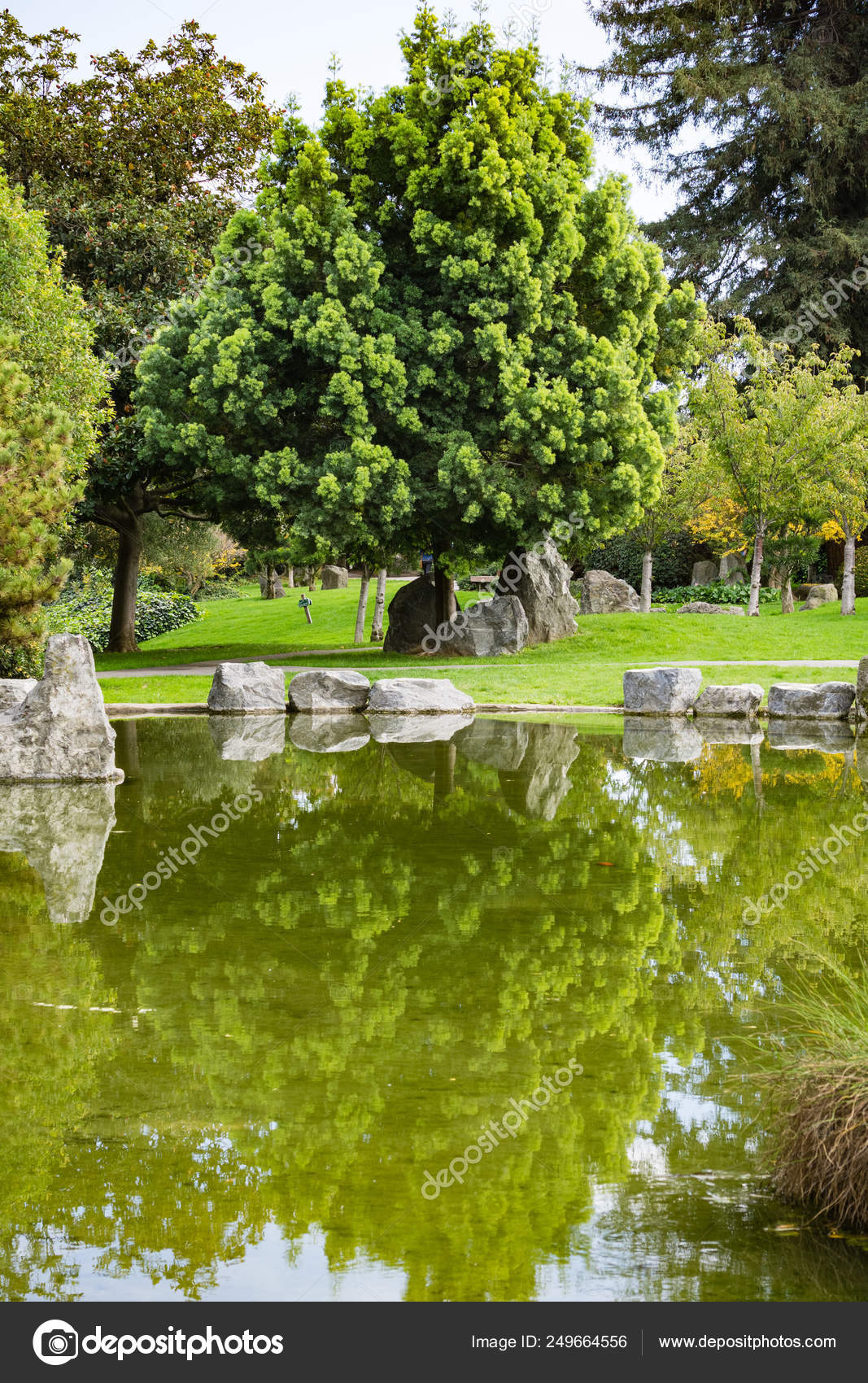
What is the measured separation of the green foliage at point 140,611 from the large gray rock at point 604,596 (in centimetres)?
1328

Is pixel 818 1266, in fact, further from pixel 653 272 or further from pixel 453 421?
pixel 653 272

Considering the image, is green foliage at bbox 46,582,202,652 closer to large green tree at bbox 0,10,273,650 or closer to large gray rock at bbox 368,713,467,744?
large green tree at bbox 0,10,273,650

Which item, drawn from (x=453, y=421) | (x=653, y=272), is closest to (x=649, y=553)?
(x=653, y=272)

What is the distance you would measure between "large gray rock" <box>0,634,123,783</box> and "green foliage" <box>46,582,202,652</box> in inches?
819

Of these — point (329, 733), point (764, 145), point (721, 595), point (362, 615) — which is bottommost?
point (329, 733)

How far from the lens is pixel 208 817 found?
9023 millimetres

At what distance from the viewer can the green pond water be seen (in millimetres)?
3074

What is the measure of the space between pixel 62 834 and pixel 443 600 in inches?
700

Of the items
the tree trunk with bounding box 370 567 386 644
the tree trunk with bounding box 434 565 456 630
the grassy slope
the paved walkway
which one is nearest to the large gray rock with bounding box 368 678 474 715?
the grassy slope

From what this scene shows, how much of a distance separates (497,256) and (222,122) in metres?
8.69

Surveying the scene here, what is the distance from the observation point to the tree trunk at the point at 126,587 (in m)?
27.2

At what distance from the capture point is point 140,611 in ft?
121
